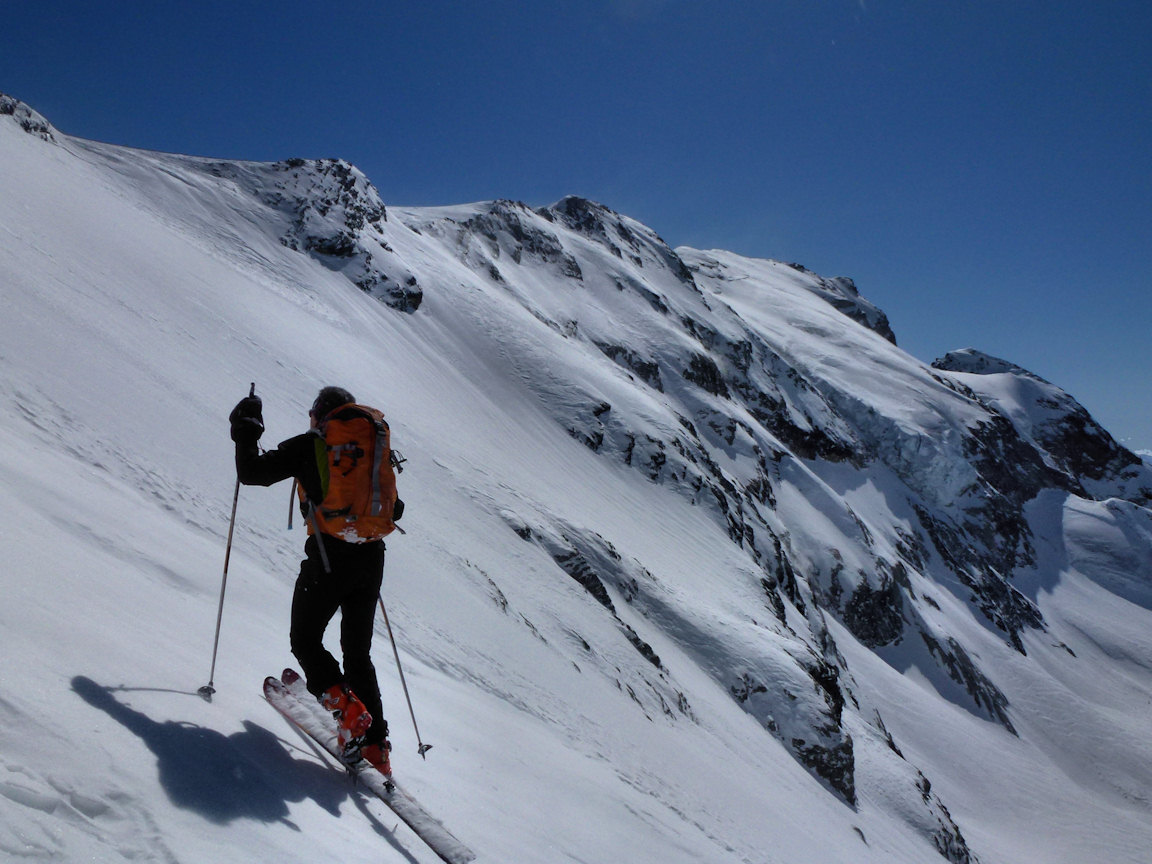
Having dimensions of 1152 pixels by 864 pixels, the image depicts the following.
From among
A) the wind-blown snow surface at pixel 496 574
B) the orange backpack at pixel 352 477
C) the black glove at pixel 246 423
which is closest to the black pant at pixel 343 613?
the orange backpack at pixel 352 477

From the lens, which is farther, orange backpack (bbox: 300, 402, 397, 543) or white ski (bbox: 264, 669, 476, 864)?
orange backpack (bbox: 300, 402, 397, 543)

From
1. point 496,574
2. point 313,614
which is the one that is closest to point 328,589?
point 313,614

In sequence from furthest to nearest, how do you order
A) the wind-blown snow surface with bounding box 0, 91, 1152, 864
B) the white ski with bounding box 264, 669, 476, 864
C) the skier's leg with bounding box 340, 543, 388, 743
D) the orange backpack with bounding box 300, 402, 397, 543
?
the skier's leg with bounding box 340, 543, 388, 743
the orange backpack with bounding box 300, 402, 397, 543
the white ski with bounding box 264, 669, 476, 864
the wind-blown snow surface with bounding box 0, 91, 1152, 864

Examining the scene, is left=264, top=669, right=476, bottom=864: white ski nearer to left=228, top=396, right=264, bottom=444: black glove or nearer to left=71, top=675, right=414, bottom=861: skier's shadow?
left=71, top=675, right=414, bottom=861: skier's shadow

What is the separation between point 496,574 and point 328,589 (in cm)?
1202

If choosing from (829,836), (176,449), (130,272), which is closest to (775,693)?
(829,836)

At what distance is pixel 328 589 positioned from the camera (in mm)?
4582

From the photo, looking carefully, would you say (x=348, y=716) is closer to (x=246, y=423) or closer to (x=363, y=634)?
(x=363, y=634)

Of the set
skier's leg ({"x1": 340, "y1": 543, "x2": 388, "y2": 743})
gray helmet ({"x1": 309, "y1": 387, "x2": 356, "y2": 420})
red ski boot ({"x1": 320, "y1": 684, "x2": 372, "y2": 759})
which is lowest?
red ski boot ({"x1": 320, "y1": 684, "x2": 372, "y2": 759})

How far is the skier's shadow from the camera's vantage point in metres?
3.44

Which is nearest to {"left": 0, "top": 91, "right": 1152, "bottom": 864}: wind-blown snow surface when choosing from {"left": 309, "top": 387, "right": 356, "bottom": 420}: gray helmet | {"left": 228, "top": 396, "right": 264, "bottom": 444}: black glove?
{"left": 228, "top": 396, "right": 264, "bottom": 444}: black glove

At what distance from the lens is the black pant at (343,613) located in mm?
4578

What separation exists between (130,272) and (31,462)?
A: 45.9 ft

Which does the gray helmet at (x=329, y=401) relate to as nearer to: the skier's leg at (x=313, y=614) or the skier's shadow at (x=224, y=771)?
the skier's leg at (x=313, y=614)
